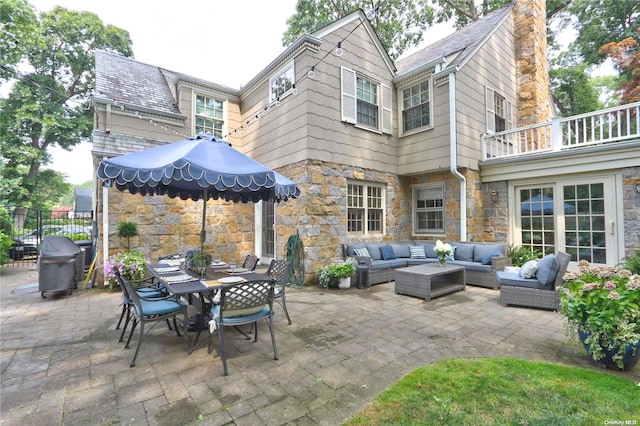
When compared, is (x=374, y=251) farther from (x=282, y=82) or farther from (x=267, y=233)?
(x=282, y=82)

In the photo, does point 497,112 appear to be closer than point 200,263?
No

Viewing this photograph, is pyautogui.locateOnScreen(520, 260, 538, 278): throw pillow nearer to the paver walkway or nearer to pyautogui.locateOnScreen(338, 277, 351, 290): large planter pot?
the paver walkway

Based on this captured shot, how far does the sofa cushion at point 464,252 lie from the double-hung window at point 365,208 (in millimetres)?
1976

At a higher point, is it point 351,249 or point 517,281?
point 351,249

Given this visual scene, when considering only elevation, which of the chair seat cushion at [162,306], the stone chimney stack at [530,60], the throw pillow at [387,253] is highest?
the stone chimney stack at [530,60]

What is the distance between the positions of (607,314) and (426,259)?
4.60 meters

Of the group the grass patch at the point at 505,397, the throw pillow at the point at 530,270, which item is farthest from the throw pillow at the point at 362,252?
the grass patch at the point at 505,397

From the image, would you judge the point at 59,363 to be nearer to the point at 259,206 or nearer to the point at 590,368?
the point at 590,368

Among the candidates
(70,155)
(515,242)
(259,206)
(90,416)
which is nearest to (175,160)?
(90,416)

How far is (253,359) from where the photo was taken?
2945mm

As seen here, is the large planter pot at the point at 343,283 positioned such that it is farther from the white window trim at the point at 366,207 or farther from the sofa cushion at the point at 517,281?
the sofa cushion at the point at 517,281

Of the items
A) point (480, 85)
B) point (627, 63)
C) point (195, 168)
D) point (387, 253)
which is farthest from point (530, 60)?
point (195, 168)

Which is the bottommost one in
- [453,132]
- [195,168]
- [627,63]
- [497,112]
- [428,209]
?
[428,209]

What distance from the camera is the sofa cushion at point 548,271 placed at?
14.4ft
